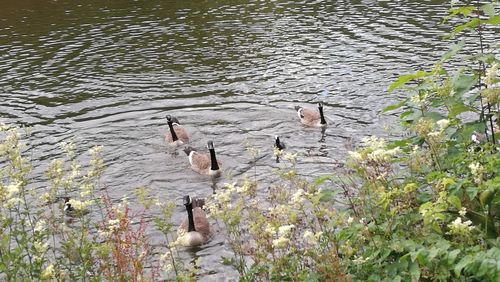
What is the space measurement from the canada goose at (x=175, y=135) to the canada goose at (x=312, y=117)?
8.97 ft

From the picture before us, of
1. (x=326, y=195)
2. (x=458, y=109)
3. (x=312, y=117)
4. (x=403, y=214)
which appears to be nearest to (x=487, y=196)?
(x=403, y=214)

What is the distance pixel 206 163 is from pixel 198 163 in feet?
0.68

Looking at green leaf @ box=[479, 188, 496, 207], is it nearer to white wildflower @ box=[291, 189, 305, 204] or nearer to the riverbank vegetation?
the riverbank vegetation

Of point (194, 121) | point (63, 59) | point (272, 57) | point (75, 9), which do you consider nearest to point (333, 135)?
point (194, 121)

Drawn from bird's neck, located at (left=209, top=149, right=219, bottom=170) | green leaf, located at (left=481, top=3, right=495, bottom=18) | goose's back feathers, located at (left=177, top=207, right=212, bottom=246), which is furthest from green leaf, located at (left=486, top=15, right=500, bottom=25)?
bird's neck, located at (left=209, top=149, right=219, bottom=170)

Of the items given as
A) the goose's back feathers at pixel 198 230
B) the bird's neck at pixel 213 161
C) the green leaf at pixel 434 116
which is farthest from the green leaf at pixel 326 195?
the bird's neck at pixel 213 161

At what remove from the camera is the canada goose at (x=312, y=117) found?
13.1 m

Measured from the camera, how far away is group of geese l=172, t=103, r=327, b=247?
9.45 metres

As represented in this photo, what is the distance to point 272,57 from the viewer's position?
59.5ft

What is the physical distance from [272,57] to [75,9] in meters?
13.6

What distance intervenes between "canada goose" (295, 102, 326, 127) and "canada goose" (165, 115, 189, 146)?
8.97 ft

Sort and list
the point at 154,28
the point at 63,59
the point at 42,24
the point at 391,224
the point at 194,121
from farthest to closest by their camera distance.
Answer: the point at 42,24 → the point at 154,28 → the point at 63,59 → the point at 194,121 → the point at 391,224

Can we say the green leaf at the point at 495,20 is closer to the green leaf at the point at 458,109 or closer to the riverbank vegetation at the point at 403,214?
the riverbank vegetation at the point at 403,214

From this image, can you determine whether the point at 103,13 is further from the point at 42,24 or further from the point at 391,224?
the point at 391,224
